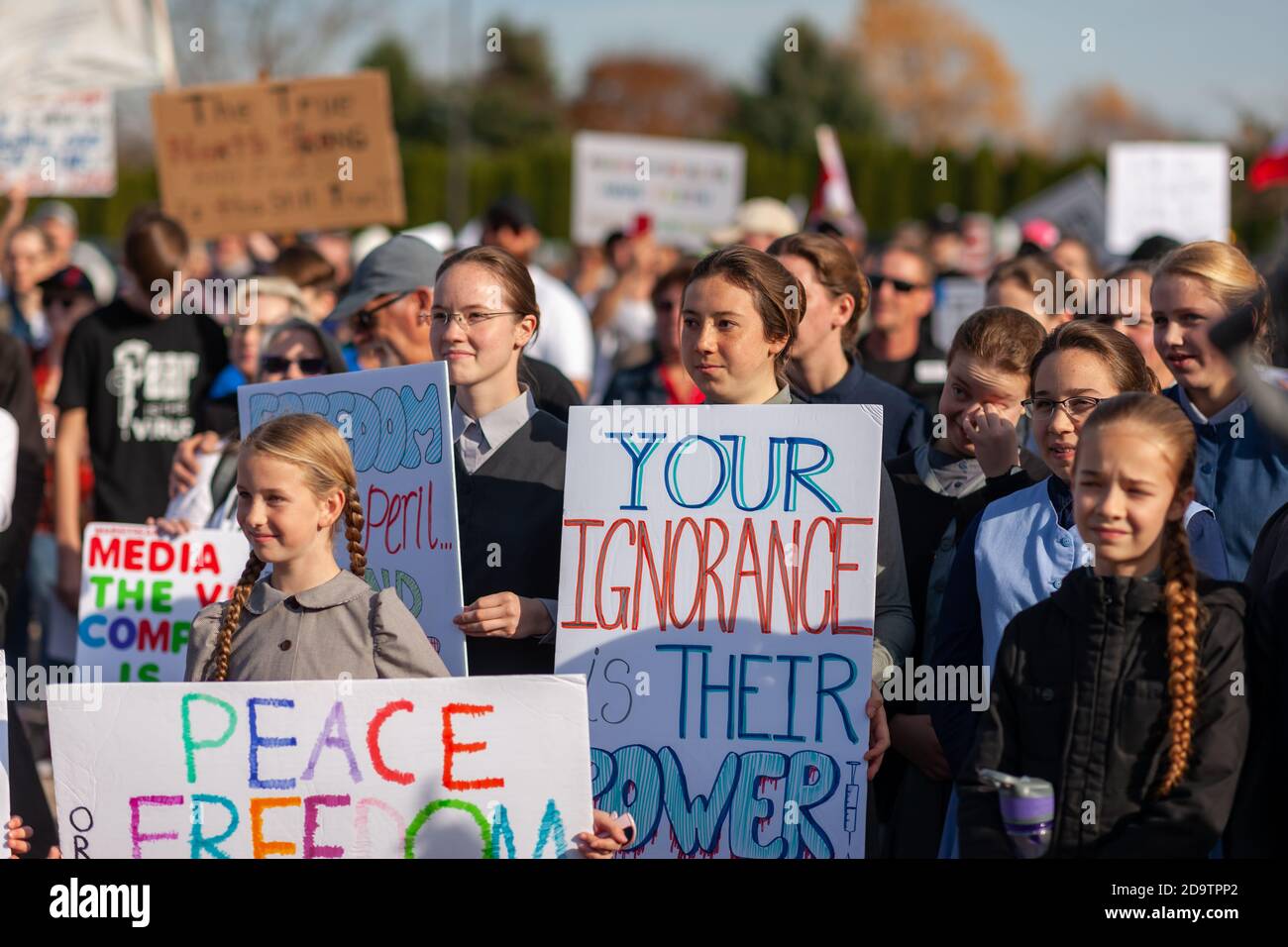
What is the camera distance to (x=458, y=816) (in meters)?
3.56

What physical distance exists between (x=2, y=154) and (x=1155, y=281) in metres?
9.73

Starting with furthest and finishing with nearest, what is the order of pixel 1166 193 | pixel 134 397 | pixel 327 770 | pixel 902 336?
pixel 1166 193, pixel 902 336, pixel 134 397, pixel 327 770

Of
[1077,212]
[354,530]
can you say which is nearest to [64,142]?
[1077,212]

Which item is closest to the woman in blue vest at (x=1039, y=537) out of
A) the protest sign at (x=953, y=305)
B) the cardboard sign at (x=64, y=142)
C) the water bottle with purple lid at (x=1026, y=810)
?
the water bottle with purple lid at (x=1026, y=810)

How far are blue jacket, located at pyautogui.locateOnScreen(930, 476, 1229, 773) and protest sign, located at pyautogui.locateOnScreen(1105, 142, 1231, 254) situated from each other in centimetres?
915

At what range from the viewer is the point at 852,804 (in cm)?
378

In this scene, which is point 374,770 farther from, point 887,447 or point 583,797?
point 887,447

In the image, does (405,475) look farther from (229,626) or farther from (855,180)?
(855,180)

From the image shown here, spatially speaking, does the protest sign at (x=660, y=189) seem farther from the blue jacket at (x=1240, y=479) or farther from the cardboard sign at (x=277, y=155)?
the blue jacket at (x=1240, y=479)

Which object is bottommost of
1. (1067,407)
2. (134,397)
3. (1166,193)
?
(1067,407)

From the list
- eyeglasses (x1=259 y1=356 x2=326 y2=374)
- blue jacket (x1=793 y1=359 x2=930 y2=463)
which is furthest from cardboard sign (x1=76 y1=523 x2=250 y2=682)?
blue jacket (x1=793 y1=359 x2=930 y2=463)

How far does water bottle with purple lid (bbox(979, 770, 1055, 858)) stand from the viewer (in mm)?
3076

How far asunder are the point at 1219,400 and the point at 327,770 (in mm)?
2391
